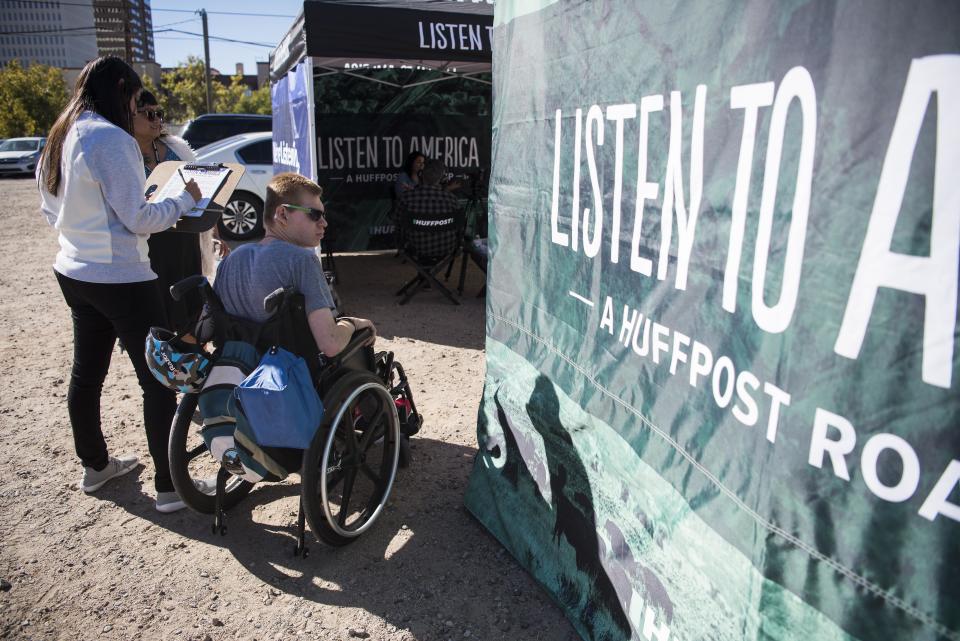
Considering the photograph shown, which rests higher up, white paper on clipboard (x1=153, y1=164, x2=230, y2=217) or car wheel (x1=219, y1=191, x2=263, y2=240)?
white paper on clipboard (x1=153, y1=164, x2=230, y2=217)

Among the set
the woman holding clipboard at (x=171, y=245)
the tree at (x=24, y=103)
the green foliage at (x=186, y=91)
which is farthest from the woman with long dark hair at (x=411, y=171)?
the green foliage at (x=186, y=91)

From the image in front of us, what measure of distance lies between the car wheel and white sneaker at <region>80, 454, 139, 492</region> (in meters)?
7.46

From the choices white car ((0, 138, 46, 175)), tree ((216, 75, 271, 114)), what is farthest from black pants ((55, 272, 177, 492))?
tree ((216, 75, 271, 114))

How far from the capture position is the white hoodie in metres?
2.48

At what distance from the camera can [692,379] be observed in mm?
1671

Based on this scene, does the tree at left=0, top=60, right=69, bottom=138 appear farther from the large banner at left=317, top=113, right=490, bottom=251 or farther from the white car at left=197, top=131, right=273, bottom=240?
the large banner at left=317, top=113, right=490, bottom=251

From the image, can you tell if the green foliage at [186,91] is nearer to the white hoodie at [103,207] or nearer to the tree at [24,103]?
the tree at [24,103]

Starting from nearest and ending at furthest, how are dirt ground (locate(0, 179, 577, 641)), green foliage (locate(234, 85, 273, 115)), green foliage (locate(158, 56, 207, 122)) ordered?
1. dirt ground (locate(0, 179, 577, 641))
2. green foliage (locate(158, 56, 207, 122))
3. green foliage (locate(234, 85, 273, 115))

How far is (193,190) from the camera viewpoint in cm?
285

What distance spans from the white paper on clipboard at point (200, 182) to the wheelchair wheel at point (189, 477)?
2.97 feet

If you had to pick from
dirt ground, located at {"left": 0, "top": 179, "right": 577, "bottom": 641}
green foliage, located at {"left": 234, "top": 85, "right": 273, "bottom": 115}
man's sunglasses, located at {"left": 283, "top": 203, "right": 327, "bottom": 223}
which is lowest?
dirt ground, located at {"left": 0, "top": 179, "right": 577, "bottom": 641}

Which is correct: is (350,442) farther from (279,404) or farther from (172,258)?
(172,258)

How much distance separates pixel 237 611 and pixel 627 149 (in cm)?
213

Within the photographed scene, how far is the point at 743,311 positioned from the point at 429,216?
16.8 feet
